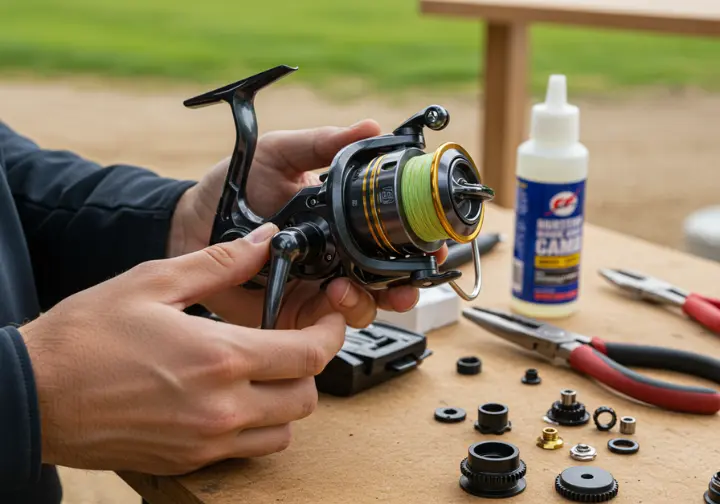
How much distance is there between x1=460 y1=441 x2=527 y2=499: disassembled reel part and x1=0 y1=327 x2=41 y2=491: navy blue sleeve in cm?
33

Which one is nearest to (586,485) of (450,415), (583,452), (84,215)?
(583,452)

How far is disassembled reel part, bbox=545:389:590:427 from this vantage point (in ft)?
3.10

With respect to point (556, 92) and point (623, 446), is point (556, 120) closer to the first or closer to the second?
point (556, 92)

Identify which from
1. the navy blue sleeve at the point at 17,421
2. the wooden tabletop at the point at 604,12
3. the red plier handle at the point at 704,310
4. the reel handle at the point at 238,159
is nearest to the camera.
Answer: the navy blue sleeve at the point at 17,421

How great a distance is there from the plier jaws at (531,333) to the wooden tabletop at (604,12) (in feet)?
3.27

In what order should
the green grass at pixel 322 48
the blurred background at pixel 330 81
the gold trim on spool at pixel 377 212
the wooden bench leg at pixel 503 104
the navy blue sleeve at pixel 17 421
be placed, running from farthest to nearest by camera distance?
the green grass at pixel 322 48 < the blurred background at pixel 330 81 < the wooden bench leg at pixel 503 104 < the gold trim on spool at pixel 377 212 < the navy blue sleeve at pixel 17 421

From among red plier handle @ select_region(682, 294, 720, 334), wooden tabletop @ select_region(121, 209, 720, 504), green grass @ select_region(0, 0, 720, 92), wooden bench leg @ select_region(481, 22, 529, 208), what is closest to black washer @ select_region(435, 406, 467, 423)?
wooden tabletop @ select_region(121, 209, 720, 504)

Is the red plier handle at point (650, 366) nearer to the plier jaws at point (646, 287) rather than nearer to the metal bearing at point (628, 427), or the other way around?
the metal bearing at point (628, 427)

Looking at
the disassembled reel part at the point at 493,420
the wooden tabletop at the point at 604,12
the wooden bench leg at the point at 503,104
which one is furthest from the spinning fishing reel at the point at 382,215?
the wooden bench leg at the point at 503,104

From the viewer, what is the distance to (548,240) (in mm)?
1179

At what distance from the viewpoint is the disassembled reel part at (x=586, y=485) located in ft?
2.66

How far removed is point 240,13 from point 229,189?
25.6 feet

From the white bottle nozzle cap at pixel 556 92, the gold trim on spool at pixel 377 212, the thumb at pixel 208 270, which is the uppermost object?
the white bottle nozzle cap at pixel 556 92

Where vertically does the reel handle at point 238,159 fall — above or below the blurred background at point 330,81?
above
